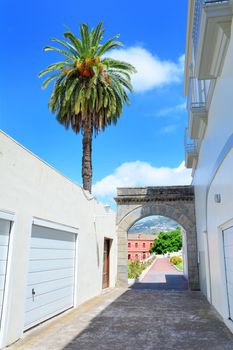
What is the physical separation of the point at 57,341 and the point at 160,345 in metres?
2.08

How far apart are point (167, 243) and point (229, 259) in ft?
231

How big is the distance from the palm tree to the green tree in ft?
212

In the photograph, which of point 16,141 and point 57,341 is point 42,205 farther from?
point 57,341

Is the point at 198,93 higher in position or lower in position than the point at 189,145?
higher

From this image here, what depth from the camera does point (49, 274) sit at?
7.30 meters

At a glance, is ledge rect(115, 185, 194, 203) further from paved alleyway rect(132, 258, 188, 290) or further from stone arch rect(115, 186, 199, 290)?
paved alleyway rect(132, 258, 188, 290)

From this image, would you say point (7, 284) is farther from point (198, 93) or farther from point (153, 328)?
point (198, 93)

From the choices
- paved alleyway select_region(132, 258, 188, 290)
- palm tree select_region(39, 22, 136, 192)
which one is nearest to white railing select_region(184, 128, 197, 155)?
palm tree select_region(39, 22, 136, 192)

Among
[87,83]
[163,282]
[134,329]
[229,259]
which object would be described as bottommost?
[163,282]

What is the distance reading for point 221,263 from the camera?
24.7 ft

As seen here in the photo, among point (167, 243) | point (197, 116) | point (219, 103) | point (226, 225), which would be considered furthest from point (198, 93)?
point (167, 243)

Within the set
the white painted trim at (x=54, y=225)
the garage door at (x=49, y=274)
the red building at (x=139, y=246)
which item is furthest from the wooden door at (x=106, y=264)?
the red building at (x=139, y=246)

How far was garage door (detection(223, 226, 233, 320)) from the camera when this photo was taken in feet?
21.3

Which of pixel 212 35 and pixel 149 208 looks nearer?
pixel 212 35
